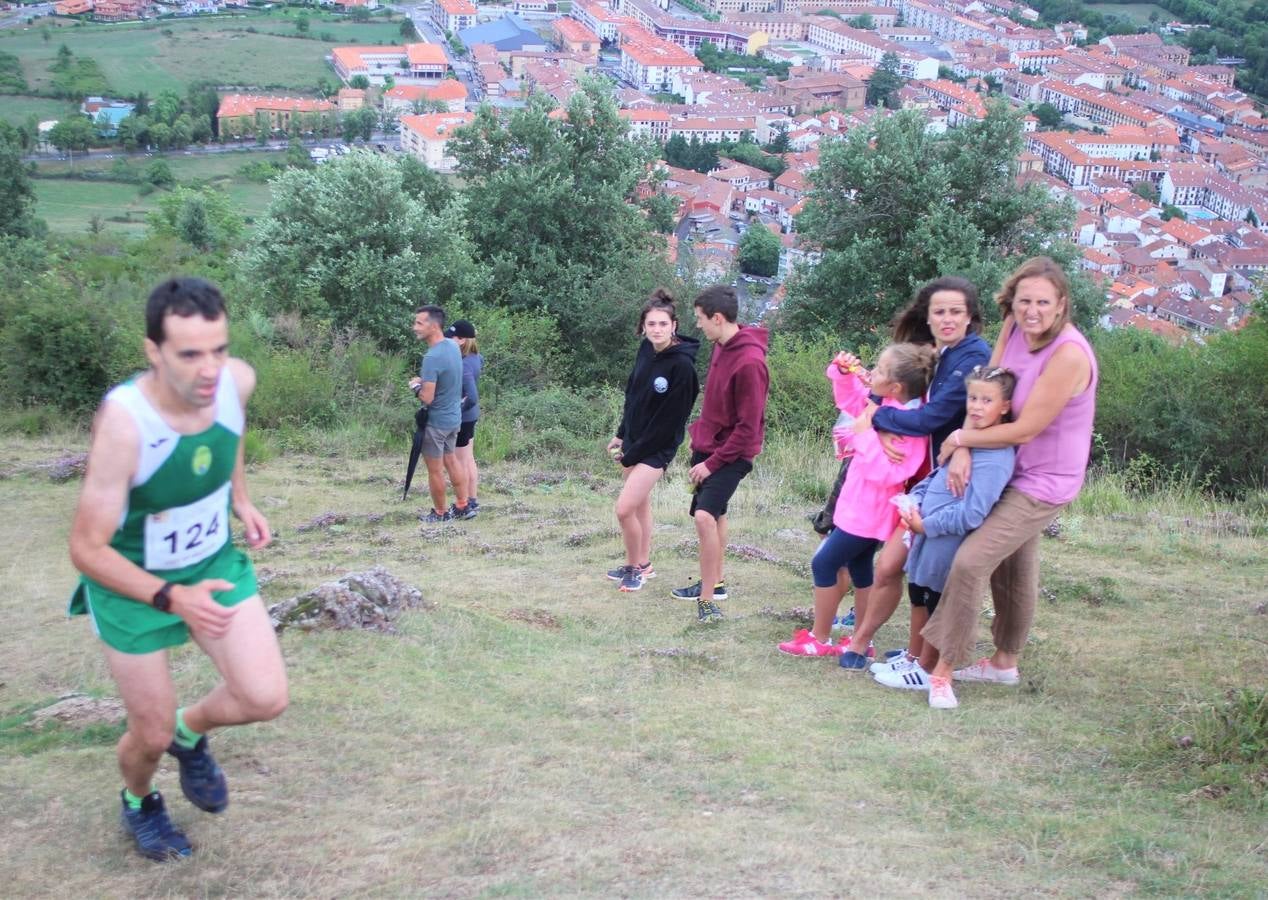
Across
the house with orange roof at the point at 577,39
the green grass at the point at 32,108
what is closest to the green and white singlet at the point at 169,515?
the green grass at the point at 32,108

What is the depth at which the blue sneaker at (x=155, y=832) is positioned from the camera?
4008mm

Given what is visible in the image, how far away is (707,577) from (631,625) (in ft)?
1.76

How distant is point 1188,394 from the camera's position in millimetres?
14258

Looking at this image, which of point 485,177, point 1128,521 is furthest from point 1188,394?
point 485,177

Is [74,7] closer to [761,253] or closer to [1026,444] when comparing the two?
[761,253]

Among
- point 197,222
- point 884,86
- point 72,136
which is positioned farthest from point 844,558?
point 884,86

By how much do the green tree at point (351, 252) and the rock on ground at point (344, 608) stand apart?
39.2 feet

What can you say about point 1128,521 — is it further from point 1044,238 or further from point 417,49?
point 417,49

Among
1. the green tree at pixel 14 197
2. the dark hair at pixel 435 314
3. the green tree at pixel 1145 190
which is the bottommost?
the green tree at pixel 1145 190

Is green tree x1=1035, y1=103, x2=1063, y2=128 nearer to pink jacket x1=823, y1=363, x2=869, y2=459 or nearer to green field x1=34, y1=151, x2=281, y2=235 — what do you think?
green field x1=34, y1=151, x2=281, y2=235

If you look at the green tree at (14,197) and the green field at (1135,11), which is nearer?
the green tree at (14,197)

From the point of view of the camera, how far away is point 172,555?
12.7 ft

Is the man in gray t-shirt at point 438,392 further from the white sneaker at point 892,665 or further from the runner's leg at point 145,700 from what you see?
the runner's leg at point 145,700

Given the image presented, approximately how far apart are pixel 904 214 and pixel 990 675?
16694mm
